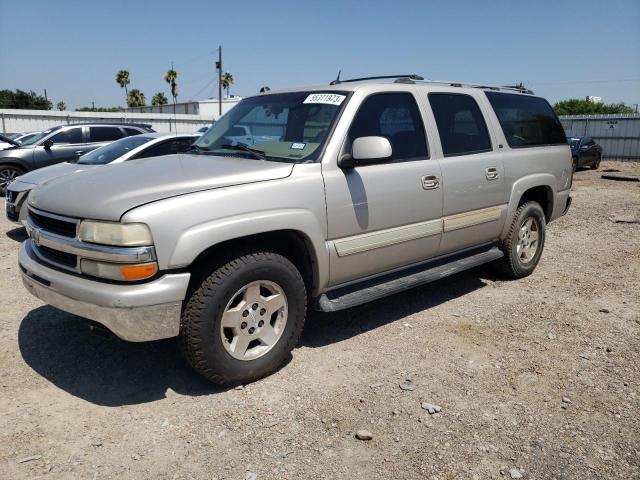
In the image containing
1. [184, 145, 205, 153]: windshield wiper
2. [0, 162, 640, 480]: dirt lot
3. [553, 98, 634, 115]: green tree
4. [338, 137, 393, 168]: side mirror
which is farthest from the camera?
[553, 98, 634, 115]: green tree

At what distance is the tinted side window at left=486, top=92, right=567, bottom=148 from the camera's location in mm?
5199

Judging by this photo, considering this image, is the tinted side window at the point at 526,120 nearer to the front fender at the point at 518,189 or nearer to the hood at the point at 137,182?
the front fender at the point at 518,189

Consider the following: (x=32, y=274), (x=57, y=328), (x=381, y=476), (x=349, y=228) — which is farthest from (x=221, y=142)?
(x=381, y=476)

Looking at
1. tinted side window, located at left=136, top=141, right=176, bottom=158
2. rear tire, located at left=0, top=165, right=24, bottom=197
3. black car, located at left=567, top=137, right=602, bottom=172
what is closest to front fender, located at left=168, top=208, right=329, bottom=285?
tinted side window, located at left=136, top=141, right=176, bottom=158

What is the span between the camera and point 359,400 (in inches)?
128

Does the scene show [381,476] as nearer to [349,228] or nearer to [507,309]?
[349,228]

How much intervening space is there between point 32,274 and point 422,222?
9.25 feet

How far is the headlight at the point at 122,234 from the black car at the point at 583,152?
1910 cm

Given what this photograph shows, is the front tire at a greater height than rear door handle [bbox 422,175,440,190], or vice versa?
rear door handle [bbox 422,175,440,190]

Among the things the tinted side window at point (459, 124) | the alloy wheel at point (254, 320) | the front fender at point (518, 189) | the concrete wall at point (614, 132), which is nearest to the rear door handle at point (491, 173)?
the tinted side window at point (459, 124)

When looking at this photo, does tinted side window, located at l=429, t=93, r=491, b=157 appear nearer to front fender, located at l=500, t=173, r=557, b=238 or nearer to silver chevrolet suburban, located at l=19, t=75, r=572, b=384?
silver chevrolet suburban, located at l=19, t=75, r=572, b=384

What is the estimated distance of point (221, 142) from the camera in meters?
4.23

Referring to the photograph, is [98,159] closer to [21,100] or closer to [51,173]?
→ [51,173]

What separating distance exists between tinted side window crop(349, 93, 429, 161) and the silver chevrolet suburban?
0.04ft
